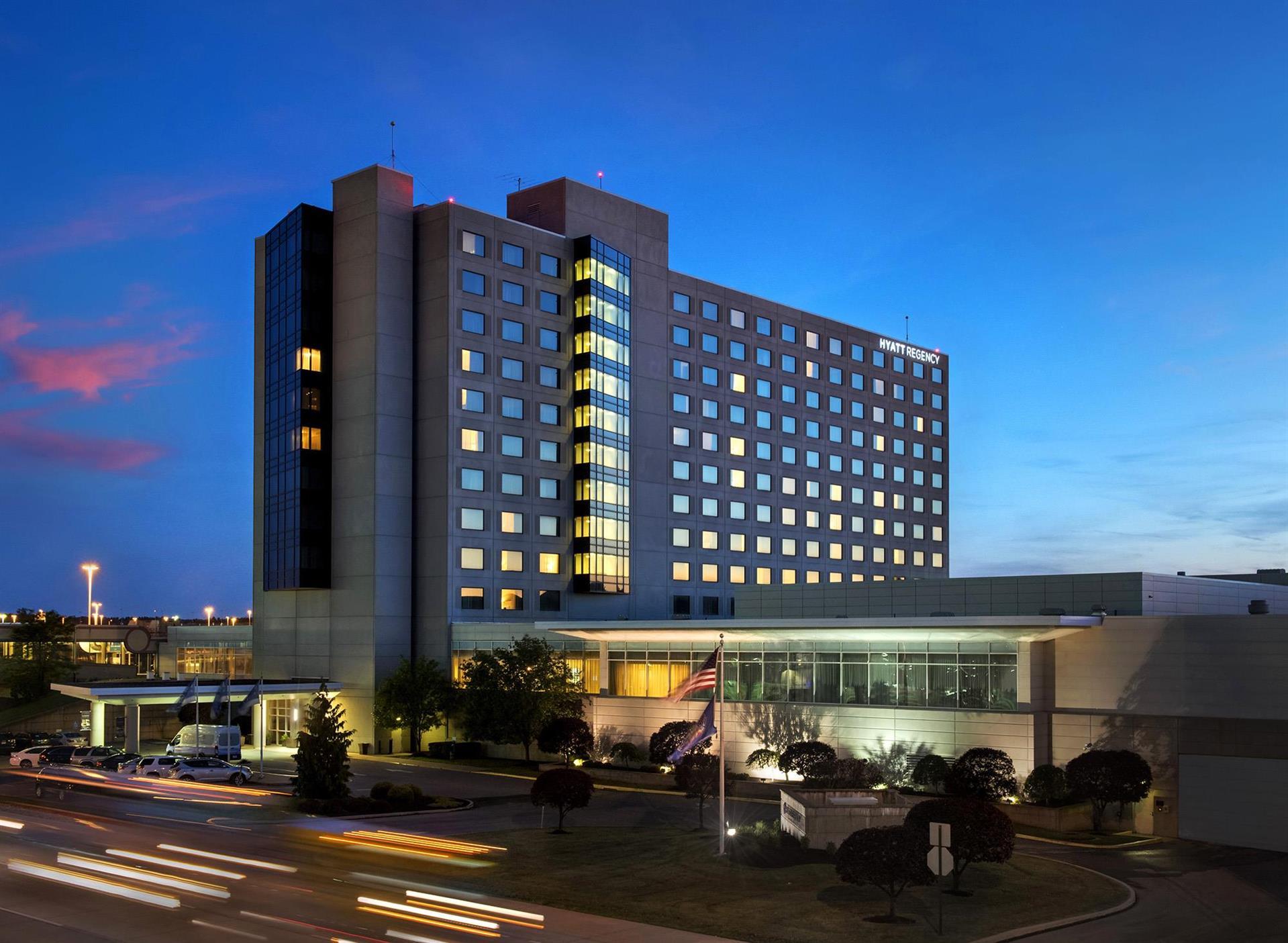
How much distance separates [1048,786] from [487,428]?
50604mm

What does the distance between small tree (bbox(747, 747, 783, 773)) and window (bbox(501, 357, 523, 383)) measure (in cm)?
3859

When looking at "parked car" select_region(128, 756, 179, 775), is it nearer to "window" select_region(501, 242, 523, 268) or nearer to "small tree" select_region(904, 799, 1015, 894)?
"window" select_region(501, 242, 523, 268)

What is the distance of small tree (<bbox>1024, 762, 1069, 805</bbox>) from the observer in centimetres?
4819

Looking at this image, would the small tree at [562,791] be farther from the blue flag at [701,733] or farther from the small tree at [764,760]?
the small tree at [764,760]

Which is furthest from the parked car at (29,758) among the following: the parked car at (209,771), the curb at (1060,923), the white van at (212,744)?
the curb at (1060,923)

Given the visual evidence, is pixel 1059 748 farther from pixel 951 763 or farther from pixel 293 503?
pixel 293 503

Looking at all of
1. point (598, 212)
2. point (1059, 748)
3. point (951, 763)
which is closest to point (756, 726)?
point (951, 763)

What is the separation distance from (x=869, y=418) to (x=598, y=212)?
135 ft

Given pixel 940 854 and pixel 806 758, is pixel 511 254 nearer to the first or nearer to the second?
pixel 806 758

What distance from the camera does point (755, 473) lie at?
111 metres

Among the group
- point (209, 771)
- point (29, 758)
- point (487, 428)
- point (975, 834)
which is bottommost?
point (29, 758)

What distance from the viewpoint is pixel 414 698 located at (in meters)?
79.7

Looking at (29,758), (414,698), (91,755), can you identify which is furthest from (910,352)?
(29,758)

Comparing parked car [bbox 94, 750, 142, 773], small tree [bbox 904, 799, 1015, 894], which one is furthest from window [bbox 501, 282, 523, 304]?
small tree [bbox 904, 799, 1015, 894]
